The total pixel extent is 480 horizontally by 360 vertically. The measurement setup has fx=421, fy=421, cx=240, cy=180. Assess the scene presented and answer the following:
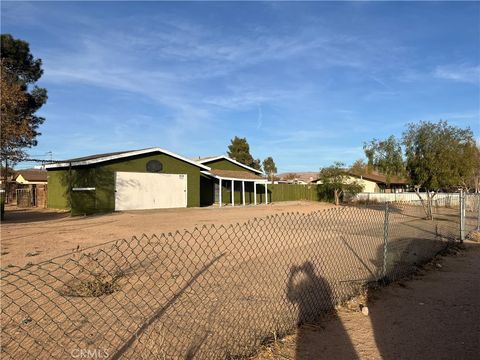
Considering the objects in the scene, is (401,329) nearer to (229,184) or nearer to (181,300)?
(181,300)

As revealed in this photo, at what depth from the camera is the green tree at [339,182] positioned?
3872 centimetres

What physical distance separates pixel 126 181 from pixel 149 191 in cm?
172

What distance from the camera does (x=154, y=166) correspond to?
1051 inches

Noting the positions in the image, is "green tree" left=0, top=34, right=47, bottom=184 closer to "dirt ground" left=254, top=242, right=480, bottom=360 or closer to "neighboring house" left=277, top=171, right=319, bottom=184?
"dirt ground" left=254, top=242, right=480, bottom=360

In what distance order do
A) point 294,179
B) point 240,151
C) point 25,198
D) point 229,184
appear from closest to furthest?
point 25,198
point 229,184
point 240,151
point 294,179

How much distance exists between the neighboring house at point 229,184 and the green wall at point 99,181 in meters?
3.20

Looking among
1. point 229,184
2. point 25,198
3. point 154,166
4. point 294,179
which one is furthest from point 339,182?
point 294,179

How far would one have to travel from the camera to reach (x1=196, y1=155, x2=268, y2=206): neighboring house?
33.1 m

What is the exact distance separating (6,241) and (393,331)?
10.3 meters

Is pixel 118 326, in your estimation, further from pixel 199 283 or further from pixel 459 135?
pixel 459 135

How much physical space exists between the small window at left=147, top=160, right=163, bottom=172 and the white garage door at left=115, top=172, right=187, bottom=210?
1.07 feet

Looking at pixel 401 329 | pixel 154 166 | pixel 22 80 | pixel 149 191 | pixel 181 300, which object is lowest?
pixel 401 329

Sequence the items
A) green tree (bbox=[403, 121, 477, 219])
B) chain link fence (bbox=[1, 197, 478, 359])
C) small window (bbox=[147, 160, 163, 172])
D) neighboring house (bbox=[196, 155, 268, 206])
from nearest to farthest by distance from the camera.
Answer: chain link fence (bbox=[1, 197, 478, 359]) → green tree (bbox=[403, 121, 477, 219]) → small window (bbox=[147, 160, 163, 172]) → neighboring house (bbox=[196, 155, 268, 206])

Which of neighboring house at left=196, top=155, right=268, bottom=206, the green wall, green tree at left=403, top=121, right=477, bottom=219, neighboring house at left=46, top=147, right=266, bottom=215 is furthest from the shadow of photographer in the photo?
neighboring house at left=196, top=155, right=268, bottom=206
